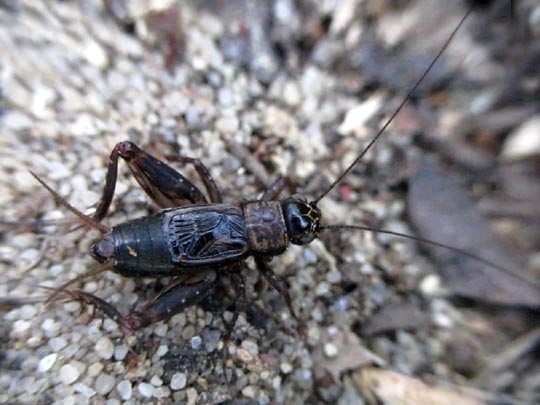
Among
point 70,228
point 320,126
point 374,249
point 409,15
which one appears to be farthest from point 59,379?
point 409,15

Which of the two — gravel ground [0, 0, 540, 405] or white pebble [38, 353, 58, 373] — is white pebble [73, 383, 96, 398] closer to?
gravel ground [0, 0, 540, 405]

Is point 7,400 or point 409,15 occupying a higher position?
point 409,15

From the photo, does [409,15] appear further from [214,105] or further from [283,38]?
[214,105]

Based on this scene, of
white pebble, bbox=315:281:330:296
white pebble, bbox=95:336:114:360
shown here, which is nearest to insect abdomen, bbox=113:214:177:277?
white pebble, bbox=95:336:114:360

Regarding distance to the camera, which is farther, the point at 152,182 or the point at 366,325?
the point at 366,325

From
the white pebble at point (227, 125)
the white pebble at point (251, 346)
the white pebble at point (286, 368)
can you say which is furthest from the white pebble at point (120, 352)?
the white pebble at point (227, 125)
